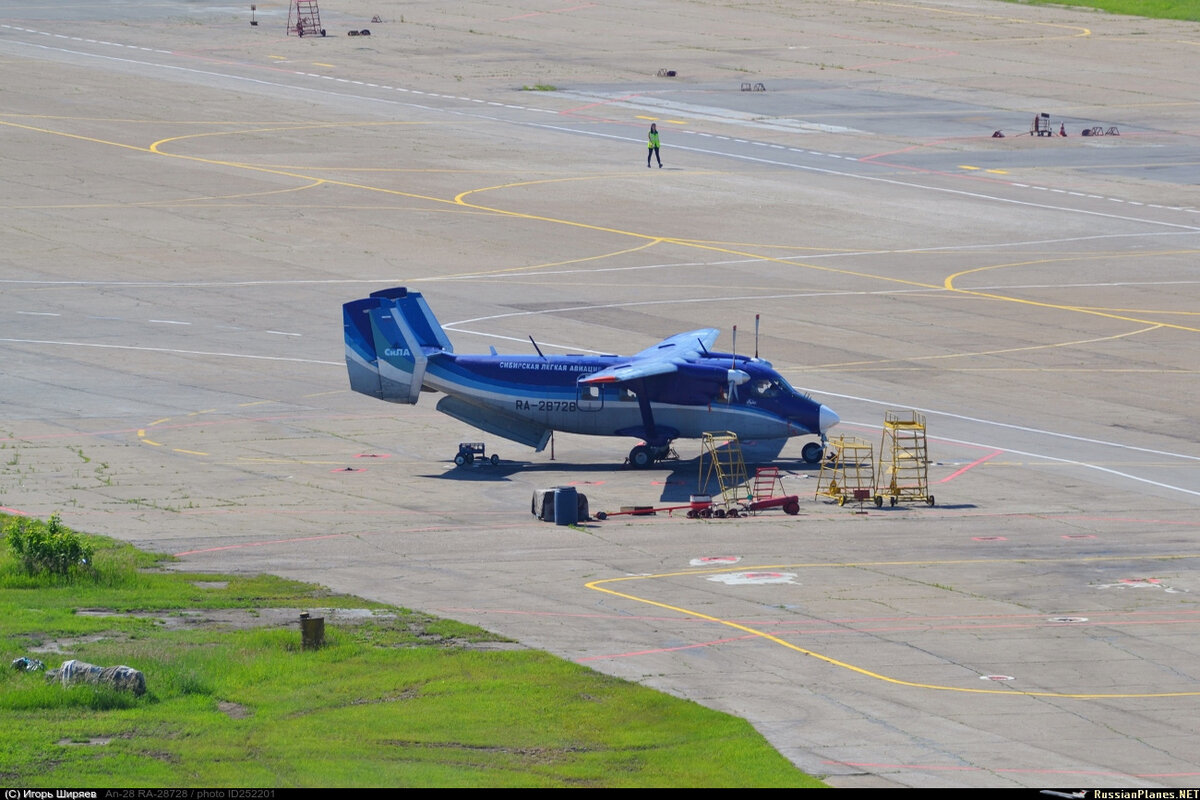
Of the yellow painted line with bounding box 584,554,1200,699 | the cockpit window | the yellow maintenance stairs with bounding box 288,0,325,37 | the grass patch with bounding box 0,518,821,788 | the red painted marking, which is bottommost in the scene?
the yellow painted line with bounding box 584,554,1200,699

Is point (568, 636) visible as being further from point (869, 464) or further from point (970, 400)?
point (970, 400)

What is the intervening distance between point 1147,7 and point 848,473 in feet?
460

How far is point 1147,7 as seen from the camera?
588 feet

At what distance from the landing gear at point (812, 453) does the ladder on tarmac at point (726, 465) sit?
2.17 metres

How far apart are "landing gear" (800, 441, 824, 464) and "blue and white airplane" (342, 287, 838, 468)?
1.2 inches

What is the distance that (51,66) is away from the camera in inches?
5502

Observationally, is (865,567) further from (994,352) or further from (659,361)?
(994,352)

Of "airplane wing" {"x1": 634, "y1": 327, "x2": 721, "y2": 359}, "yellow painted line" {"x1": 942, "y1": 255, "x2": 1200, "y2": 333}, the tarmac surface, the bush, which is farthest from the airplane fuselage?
"yellow painted line" {"x1": 942, "y1": 255, "x2": 1200, "y2": 333}

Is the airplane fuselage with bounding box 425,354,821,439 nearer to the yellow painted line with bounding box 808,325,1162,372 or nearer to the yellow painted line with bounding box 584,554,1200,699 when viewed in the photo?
the yellow painted line with bounding box 584,554,1200,699

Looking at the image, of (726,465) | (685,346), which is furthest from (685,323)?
(726,465)

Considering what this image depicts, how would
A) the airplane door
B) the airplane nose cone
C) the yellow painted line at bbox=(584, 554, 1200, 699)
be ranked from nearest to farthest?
the yellow painted line at bbox=(584, 554, 1200, 699)
the airplane nose cone
the airplane door

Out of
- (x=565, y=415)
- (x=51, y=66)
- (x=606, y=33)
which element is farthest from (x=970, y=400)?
(x=606, y=33)

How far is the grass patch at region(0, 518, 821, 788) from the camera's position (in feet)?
90.2

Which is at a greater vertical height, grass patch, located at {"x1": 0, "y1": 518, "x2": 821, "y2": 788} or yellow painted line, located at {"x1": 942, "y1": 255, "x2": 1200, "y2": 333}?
yellow painted line, located at {"x1": 942, "y1": 255, "x2": 1200, "y2": 333}
